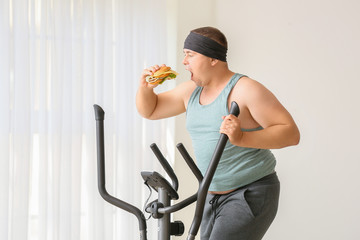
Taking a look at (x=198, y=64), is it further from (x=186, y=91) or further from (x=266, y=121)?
(x=266, y=121)

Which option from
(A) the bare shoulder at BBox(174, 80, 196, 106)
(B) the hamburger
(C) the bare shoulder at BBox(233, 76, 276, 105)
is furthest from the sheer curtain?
(C) the bare shoulder at BBox(233, 76, 276, 105)

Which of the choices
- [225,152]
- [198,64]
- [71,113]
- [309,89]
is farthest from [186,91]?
[309,89]

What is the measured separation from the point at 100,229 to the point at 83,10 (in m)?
1.49

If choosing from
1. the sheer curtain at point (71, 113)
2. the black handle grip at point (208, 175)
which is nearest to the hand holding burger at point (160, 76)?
the black handle grip at point (208, 175)

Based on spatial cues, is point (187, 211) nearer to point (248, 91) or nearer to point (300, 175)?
point (300, 175)

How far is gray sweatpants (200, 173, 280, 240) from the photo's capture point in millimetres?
1997

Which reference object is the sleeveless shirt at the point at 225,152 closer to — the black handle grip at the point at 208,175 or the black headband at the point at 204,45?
the black headband at the point at 204,45

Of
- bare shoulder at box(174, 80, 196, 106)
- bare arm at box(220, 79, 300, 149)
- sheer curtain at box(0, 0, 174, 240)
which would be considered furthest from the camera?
sheer curtain at box(0, 0, 174, 240)

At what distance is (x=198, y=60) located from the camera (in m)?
2.10

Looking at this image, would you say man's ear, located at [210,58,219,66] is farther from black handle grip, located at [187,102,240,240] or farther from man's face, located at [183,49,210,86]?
black handle grip, located at [187,102,240,240]

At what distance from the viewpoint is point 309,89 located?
147 inches

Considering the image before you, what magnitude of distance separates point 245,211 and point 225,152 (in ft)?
0.80

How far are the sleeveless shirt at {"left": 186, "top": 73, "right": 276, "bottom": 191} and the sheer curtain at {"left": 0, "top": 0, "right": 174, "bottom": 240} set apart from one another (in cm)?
163

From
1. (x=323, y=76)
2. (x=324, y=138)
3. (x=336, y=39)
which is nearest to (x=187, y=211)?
(x=324, y=138)
